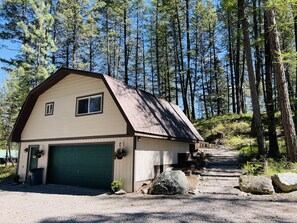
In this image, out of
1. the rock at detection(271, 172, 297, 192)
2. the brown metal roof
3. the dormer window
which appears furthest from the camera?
the dormer window

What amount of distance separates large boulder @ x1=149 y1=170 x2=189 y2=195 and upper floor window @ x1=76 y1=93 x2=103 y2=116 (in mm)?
4331

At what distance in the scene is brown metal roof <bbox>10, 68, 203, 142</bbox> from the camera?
33.5 ft

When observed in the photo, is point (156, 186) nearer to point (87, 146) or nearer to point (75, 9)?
point (87, 146)

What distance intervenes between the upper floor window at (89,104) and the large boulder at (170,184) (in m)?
4.33

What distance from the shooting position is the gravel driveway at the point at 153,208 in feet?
19.5

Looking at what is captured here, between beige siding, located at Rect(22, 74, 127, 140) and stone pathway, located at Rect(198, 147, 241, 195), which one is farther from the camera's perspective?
beige siding, located at Rect(22, 74, 127, 140)

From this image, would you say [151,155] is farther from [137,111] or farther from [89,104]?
[89,104]

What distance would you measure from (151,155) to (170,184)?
233cm

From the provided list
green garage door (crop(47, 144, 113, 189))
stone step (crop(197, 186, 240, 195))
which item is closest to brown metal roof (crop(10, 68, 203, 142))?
green garage door (crop(47, 144, 113, 189))

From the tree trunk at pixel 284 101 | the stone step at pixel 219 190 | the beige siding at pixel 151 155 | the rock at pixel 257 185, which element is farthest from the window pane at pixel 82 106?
the tree trunk at pixel 284 101

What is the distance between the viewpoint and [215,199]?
7.71m

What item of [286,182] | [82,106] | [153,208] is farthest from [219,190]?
[82,106]

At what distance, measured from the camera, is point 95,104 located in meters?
11.8

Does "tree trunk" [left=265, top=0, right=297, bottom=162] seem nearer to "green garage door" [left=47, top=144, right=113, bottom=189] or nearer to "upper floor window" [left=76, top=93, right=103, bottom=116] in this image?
"green garage door" [left=47, top=144, right=113, bottom=189]
